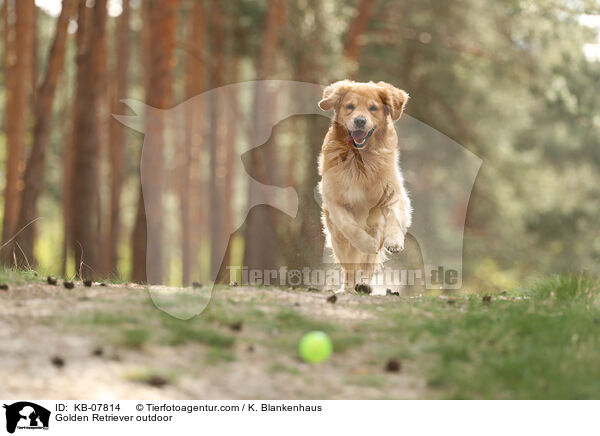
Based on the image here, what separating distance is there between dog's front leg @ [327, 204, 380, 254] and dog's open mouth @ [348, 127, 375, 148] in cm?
76

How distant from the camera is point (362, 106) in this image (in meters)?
8.49

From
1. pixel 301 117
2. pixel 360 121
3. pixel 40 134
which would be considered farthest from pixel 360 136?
pixel 301 117

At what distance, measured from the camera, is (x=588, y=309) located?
6.49 metres

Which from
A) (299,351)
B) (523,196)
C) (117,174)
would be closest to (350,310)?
(299,351)

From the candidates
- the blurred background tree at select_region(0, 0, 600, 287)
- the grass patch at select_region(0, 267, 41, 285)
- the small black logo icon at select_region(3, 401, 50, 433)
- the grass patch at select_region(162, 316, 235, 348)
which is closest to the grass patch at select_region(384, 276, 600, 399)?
the grass patch at select_region(162, 316, 235, 348)

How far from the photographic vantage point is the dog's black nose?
8391 mm

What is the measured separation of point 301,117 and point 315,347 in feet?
44.0

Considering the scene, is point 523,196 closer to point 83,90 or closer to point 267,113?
point 267,113

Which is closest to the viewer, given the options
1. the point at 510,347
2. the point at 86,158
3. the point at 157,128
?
the point at 510,347

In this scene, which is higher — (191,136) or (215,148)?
(191,136)

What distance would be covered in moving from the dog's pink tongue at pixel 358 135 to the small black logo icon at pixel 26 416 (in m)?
5.27

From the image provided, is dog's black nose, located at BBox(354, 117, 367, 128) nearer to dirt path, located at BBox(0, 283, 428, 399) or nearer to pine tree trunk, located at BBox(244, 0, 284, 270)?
dirt path, located at BBox(0, 283, 428, 399)

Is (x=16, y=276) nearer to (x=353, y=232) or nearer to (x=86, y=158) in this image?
(x=353, y=232)

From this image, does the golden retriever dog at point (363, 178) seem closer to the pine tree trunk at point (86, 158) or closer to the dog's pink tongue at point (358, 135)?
the dog's pink tongue at point (358, 135)
